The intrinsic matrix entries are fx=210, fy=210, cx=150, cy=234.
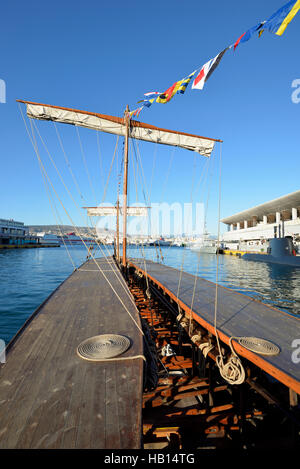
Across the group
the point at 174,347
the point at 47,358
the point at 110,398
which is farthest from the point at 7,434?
the point at 174,347

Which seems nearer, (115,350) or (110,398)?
(110,398)

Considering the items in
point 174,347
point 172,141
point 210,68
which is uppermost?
point 172,141

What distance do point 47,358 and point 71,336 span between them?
890 millimetres

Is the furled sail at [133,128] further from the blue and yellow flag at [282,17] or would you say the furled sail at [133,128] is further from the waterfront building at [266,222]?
the waterfront building at [266,222]

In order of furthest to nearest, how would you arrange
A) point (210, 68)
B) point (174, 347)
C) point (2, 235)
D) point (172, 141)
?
point (2, 235) < point (172, 141) < point (174, 347) < point (210, 68)

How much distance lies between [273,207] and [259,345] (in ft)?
223

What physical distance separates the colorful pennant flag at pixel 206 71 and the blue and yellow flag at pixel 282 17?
4.90 ft

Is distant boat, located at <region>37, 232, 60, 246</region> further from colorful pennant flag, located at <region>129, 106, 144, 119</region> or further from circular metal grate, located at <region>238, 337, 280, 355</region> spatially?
circular metal grate, located at <region>238, 337, 280, 355</region>

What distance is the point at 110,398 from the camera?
9.70ft

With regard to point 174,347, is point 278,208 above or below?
above

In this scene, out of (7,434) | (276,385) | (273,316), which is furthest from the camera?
(273,316)

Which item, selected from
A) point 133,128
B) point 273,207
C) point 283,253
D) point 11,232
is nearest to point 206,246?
point 273,207

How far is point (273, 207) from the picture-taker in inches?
2447
